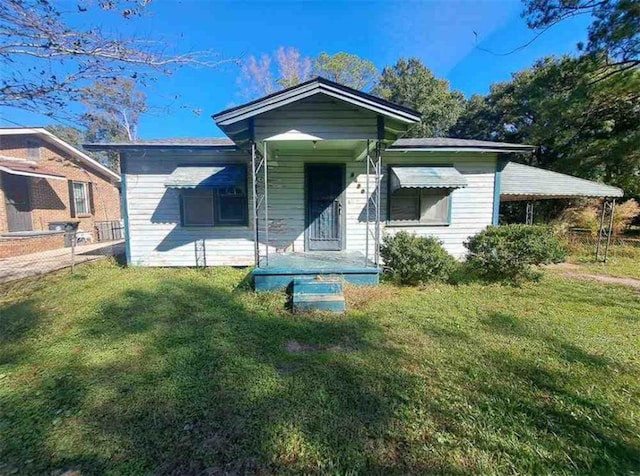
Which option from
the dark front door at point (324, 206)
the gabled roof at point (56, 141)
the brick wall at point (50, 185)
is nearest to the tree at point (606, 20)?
the dark front door at point (324, 206)

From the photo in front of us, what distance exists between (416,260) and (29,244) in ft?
44.8

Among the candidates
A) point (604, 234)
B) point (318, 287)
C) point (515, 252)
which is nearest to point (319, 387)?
point (318, 287)

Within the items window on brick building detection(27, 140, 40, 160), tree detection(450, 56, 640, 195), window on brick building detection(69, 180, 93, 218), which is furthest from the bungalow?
window on brick building detection(27, 140, 40, 160)

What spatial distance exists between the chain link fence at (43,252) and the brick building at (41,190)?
0.12 ft

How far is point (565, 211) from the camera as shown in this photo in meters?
12.3

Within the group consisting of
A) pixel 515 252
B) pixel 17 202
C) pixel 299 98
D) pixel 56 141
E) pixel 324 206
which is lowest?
pixel 515 252

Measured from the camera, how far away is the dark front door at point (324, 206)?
715 cm

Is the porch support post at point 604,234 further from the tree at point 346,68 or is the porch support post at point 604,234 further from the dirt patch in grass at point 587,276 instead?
the tree at point 346,68

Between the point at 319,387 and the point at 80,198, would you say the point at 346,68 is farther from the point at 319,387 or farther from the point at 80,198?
the point at 319,387

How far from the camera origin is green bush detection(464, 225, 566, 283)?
558 centimetres

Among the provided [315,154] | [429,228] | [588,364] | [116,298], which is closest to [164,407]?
[116,298]

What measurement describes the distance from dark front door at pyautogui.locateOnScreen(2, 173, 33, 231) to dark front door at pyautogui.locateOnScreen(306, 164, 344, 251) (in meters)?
13.4

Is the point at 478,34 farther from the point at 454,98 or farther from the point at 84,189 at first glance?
the point at 84,189

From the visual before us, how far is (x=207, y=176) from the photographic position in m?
6.68
